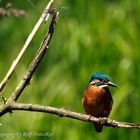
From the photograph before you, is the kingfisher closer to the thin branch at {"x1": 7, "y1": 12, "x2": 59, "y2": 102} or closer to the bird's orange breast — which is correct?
the bird's orange breast

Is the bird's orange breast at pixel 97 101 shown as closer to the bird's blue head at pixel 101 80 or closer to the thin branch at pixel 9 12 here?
the bird's blue head at pixel 101 80

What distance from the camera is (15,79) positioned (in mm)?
6844

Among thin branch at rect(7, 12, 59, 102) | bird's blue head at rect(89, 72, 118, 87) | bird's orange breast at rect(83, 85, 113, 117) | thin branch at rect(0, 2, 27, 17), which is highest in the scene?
thin branch at rect(0, 2, 27, 17)

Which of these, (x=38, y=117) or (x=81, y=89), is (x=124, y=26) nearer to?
(x=81, y=89)

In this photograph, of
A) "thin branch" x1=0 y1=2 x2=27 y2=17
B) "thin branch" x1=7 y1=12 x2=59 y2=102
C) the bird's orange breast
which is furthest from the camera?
the bird's orange breast

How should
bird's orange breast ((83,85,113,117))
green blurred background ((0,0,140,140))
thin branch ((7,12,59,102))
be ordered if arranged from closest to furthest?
1. thin branch ((7,12,59,102))
2. bird's orange breast ((83,85,113,117))
3. green blurred background ((0,0,140,140))

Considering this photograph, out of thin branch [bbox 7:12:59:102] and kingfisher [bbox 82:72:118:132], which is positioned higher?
thin branch [bbox 7:12:59:102]

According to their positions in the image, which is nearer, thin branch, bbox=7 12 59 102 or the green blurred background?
thin branch, bbox=7 12 59 102

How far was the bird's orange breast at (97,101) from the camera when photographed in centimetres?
394

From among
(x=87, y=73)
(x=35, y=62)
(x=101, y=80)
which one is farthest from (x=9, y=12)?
(x=87, y=73)

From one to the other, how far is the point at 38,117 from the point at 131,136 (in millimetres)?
886

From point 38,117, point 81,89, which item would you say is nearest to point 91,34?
point 81,89

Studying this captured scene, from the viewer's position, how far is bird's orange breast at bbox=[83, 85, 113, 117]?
12.9ft

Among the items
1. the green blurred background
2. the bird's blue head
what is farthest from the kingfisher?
the green blurred background
